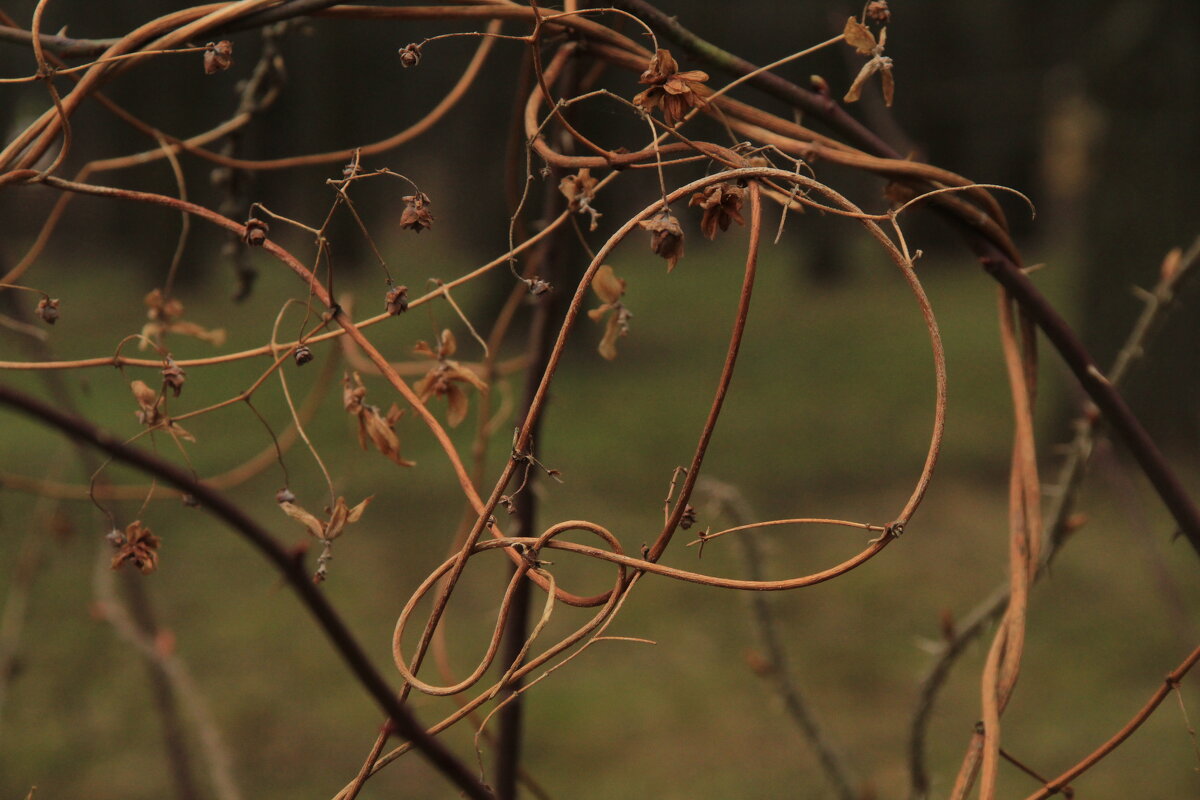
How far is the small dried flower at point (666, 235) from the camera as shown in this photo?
43 cm

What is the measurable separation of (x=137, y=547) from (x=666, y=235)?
0.83ft

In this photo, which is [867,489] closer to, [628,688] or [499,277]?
[628,688]

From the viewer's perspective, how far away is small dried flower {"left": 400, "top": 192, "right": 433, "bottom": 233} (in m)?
0.46

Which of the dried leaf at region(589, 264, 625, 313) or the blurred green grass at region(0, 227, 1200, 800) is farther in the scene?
the blurred green grass at region(0, 227, 1200, 800)

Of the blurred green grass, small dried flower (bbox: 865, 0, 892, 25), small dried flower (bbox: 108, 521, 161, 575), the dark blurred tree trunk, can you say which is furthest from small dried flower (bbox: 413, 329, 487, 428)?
the dark blurred tree trunk

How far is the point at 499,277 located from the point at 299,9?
14.6 feet

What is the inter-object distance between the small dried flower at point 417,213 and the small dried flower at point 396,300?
0.09 ft

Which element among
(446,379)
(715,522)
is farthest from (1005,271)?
(715,522)

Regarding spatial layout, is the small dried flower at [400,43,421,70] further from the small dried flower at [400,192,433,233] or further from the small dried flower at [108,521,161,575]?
the small dried flower at [108,521,161,575]

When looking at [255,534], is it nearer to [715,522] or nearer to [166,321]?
[166,321]

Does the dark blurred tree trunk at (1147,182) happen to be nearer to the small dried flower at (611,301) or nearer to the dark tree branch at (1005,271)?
the dark tree branch at (1005,271)

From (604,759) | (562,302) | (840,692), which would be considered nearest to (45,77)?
(562,302)

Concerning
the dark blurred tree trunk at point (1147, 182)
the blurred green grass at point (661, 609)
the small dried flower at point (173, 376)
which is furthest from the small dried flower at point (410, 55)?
the dark blurred tree trunk at point (1147, 182)

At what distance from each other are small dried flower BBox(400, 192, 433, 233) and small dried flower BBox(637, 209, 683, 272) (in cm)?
9
